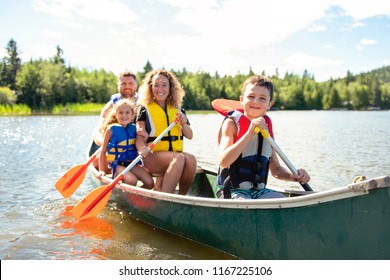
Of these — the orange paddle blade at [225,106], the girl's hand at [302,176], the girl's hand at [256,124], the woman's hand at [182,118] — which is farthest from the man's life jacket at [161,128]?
the girl's hand at [256,124]

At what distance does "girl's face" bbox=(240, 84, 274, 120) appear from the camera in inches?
135

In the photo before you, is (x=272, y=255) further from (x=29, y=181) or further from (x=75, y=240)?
(x=29, y=181)

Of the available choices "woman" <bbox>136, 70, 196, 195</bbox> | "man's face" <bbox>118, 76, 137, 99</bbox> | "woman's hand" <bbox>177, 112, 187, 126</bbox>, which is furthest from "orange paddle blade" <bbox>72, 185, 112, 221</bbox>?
"man's face" <bbox>118, 76, 137, 99</bbox>

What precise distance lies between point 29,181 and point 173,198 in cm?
467

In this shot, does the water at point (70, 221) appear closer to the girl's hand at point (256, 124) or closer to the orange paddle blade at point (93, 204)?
the orange paddle blade at point (93, 204)

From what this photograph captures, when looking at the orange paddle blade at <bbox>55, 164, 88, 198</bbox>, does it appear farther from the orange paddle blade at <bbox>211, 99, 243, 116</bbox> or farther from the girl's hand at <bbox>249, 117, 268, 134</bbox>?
the girl's hand at <bbox>249, 117, 268, 134</bbox>

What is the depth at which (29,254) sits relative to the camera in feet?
13.1

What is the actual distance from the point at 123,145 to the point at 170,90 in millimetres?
837

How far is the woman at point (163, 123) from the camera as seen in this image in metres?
4.71

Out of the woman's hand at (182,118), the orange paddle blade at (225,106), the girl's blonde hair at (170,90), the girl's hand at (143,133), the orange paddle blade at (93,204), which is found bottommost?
the orange paddle blade at (93,204)

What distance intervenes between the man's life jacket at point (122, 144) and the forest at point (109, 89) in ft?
126

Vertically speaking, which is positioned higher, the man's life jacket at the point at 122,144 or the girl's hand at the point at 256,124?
the girl's hand at the point at 256,124

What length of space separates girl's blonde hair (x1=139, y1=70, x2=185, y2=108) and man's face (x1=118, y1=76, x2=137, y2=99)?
1.21m

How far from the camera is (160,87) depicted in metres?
4.73
